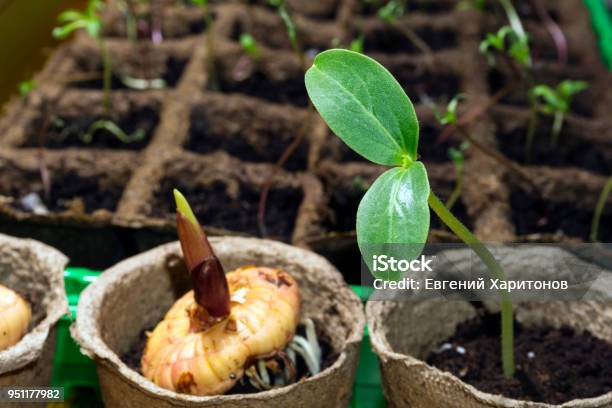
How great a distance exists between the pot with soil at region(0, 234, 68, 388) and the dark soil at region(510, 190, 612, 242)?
82cm

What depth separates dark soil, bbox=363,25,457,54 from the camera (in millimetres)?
2107

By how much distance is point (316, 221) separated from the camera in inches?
55.4

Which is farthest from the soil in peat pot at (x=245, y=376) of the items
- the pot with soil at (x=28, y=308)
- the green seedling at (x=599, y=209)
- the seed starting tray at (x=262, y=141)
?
the green seedling at (x=599, y=209)

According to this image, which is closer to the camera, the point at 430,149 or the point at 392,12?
the point at 430,149

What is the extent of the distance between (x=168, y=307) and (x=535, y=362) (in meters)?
0.51

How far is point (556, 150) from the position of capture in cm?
171

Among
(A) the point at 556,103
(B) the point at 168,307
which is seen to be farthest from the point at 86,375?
(A) the point at 556,103

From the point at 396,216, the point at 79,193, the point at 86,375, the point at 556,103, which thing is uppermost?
the point at 396,216

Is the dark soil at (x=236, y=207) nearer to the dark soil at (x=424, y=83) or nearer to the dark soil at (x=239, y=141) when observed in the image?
the dark soil at (x=239, y=141)

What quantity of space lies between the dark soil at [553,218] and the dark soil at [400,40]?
2.26 ft

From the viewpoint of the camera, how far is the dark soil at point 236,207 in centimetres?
149

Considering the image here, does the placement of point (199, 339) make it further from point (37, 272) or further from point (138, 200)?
point (138, 200)

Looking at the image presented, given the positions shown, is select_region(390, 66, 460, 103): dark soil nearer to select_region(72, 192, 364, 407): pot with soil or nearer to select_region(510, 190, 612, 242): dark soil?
select_region(510, 190, 612, 242): dark soil

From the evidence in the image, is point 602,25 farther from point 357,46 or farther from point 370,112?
point 370,112
